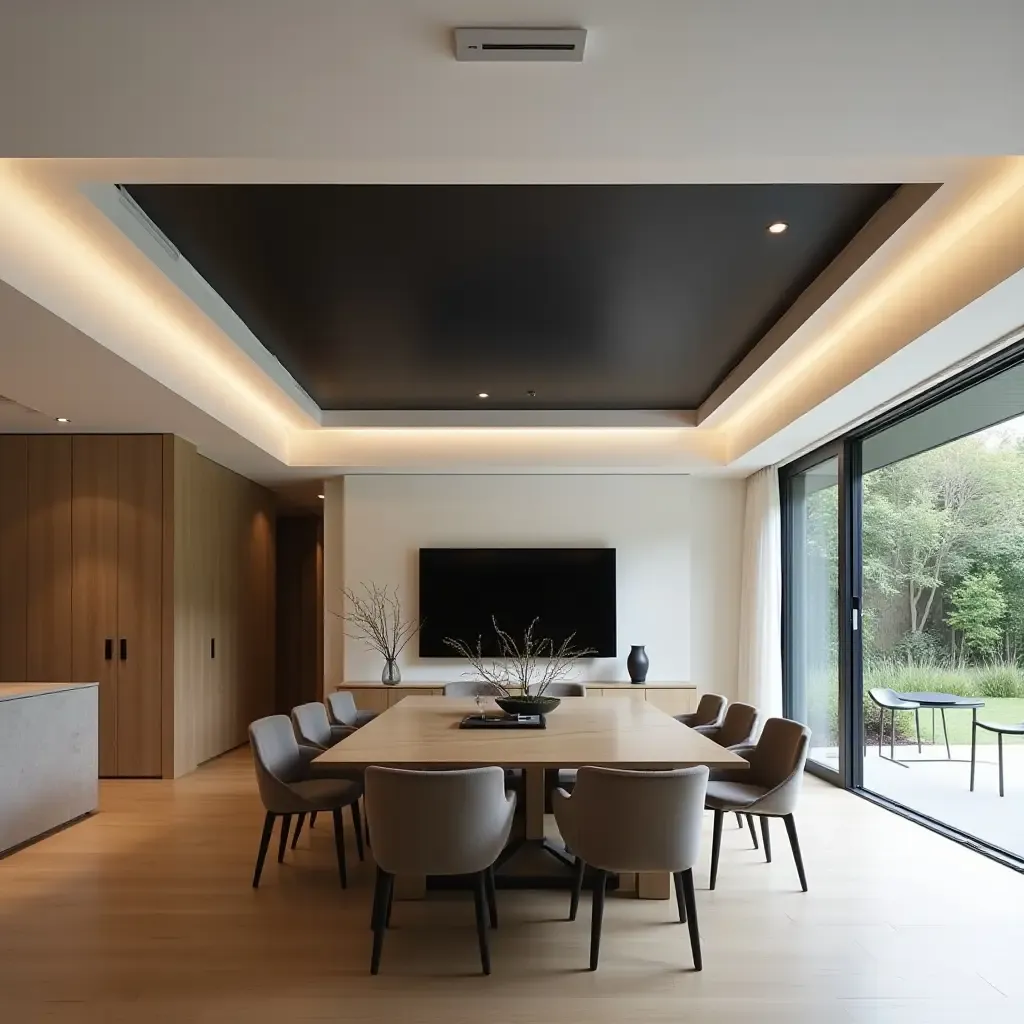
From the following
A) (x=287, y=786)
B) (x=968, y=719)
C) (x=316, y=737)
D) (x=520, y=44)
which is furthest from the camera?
(x=316, y=737)

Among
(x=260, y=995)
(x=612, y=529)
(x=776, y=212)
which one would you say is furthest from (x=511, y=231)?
(x=612, y=529)

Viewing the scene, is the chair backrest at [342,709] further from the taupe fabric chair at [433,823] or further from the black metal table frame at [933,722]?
the black metal table frame at [933,722]

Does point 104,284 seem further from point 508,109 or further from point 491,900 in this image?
point 491,900

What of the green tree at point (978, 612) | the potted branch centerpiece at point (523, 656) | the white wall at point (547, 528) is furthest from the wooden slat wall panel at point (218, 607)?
the green tree at point (978, 612)

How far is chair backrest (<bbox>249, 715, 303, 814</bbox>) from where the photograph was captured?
169 inches

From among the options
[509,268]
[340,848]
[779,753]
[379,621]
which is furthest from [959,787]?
[379,621]

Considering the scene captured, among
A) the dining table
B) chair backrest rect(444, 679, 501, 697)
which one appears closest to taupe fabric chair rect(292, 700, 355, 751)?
the dining table

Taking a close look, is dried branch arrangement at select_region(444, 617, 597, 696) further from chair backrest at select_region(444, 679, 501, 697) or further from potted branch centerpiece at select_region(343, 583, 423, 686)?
chair backrest at select_region(444, 679, 501, 697)

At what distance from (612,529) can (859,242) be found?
4.84 m

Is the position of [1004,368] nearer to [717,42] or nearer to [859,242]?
[859,242]

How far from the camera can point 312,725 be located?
5.36 meters

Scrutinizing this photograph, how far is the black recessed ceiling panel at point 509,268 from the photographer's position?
3791 millimetres

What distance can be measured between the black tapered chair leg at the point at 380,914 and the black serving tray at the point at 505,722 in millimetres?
1277

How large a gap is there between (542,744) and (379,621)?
481cm
